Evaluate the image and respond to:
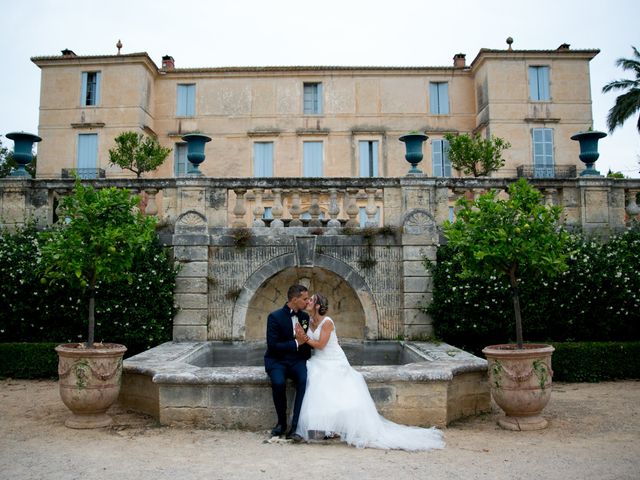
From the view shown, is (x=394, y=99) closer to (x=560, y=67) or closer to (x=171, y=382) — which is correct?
(x=560, y=67)

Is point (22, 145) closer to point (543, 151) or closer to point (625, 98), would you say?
point (543, 151)

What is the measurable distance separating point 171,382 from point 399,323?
4127 millimetres

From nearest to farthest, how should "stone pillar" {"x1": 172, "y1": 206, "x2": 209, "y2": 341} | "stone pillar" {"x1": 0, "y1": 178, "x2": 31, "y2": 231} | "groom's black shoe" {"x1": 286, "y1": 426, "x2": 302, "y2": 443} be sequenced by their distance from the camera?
"groom's black shoe" {"x1": 286, "y1": 426, "x2": 302, "y2": 443}, "stone pillar" {"x1": 172, "y1": 206, "x2": 209, "y2": 341}, "stone pillar" {"x1": 0, "y1": 178, "x2": 31, "y2": 231}

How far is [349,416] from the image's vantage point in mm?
5488

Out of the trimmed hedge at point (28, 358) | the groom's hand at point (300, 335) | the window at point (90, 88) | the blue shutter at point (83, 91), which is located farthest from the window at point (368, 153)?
the groom's hand at point (300, 335)

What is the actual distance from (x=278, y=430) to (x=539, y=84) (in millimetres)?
23405

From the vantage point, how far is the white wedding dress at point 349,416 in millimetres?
5422

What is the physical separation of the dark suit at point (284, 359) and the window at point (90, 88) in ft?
73.1

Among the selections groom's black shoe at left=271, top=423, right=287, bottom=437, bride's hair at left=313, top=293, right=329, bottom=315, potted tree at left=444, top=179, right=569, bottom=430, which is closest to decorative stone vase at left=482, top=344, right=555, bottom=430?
potted tree at left=444, top=179, right=569, bottom=430

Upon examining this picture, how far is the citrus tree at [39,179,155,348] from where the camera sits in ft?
20.6

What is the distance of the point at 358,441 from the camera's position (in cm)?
539

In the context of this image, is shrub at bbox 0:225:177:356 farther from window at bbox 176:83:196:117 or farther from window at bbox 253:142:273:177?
window at bbox 176:83:196:117

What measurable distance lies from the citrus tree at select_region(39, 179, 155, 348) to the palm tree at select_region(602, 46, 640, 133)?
27466 millimetres

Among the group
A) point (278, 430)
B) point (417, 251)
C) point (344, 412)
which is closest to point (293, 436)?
point (278, 430)
